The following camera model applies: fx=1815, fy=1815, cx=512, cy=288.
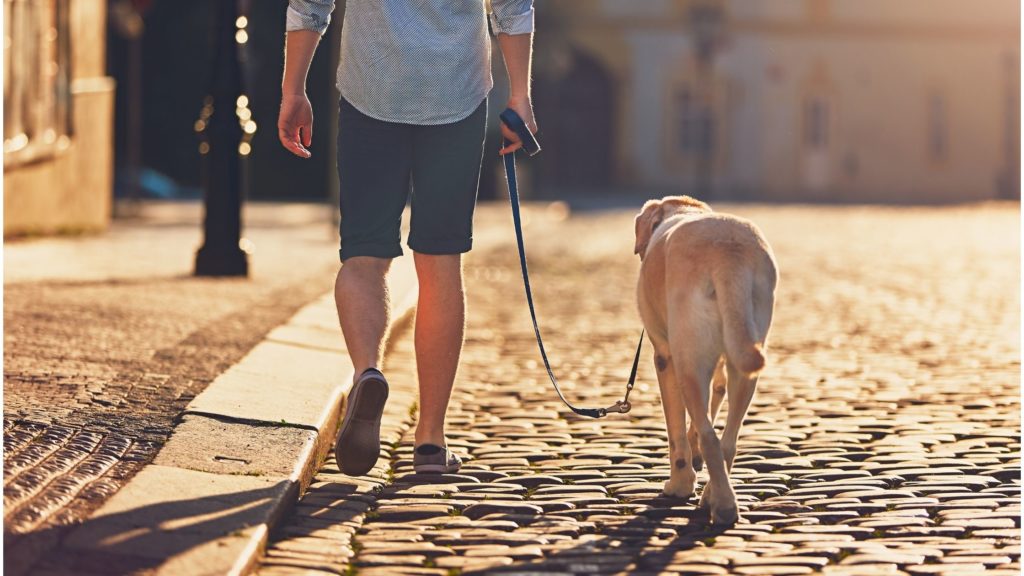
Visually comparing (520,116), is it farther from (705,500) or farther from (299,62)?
(705,500)

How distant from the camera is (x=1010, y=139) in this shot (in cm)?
4806

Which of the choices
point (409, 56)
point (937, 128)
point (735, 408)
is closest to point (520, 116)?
point (409, 56)

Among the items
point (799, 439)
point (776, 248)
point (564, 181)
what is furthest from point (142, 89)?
point (799, 439)

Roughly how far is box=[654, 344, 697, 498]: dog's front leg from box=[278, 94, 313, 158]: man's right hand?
120 centimetres

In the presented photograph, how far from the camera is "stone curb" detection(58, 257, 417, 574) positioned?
3.88 meters

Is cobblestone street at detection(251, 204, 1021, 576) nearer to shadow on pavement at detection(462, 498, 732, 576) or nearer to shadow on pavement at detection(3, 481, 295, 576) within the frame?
shadow on pavement at detection(462, 498, 732, 576)

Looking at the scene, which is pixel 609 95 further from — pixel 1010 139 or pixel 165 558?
pixel 165 558

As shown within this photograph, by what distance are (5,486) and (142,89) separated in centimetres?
3330

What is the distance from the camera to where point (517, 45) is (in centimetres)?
537

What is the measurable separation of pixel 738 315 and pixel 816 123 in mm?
42553

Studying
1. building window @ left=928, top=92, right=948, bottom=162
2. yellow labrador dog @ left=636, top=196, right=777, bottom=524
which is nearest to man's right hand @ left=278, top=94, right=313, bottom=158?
yellow labrador dog @ left=636, top=196, right=777, bottom=524

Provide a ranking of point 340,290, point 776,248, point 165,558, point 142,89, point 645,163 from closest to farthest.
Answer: point 165,558
point 340,290
point 776,248
point 142,89
point 645,163

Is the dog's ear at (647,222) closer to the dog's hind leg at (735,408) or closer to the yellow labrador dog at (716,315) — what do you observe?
the yellow labrador dog at (716,315)

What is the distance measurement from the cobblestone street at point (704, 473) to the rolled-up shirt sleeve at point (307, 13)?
4.31 ft
